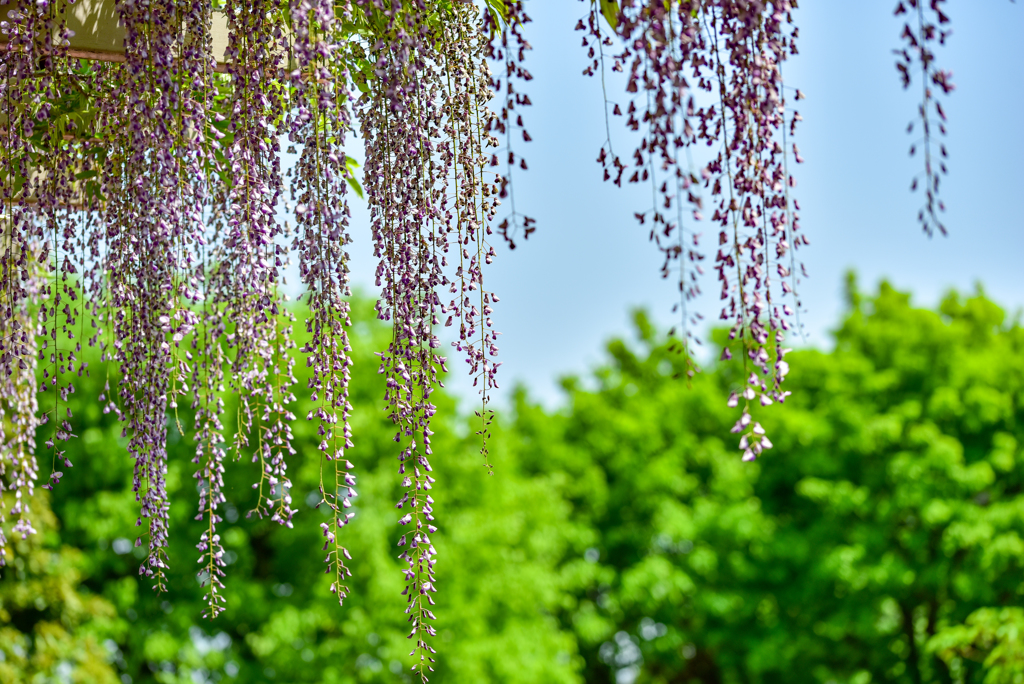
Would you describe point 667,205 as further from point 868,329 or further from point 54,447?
point 868,329

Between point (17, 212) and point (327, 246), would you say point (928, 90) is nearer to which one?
point (327, 246)

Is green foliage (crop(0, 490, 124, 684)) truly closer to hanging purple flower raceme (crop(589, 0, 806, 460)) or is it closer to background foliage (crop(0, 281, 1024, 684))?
background foliage (crop(0, 281, 1024, 684))

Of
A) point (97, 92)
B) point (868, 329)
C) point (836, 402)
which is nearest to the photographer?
point (97, 92)

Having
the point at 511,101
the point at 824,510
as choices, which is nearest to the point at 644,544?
the point at 824,510

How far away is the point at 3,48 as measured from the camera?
268 centimetres

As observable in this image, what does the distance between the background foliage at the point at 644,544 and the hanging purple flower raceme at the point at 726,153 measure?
7.02 m

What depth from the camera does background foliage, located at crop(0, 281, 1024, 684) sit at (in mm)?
10133

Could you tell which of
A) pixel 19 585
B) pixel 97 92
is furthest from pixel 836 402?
pixel 97 92

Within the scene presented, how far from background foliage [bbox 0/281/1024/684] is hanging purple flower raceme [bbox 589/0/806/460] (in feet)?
23.0

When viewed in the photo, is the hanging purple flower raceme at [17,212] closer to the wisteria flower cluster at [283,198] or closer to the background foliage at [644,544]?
the wisteria flower cluster at [283,198]

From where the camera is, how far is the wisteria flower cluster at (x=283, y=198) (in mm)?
2320

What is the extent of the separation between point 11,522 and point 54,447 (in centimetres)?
608

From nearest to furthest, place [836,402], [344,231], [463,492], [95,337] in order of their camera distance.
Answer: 1. [344,231]
2. [95,337]
3. [463,492]
4. [836,402]

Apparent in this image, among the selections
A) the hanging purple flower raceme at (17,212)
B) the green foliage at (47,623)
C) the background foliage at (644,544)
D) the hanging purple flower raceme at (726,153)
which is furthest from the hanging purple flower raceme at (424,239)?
the background foliage at (644,544)
